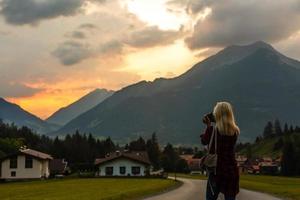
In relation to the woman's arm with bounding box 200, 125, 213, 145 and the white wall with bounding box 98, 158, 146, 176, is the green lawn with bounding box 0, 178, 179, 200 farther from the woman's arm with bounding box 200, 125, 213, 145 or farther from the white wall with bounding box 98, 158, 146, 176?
the white wall with bounding box 98, 158, 146, 176

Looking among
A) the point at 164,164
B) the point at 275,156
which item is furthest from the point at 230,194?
the point at 275,156

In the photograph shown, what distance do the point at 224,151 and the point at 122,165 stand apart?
104 meters

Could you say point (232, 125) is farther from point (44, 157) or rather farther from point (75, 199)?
point (44, 157)

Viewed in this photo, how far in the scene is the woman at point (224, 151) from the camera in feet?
29.9

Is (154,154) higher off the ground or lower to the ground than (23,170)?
higher

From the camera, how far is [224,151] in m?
9.20

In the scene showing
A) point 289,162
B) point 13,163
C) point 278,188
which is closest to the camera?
point 278,188

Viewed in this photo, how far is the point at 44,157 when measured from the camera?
3917 inches

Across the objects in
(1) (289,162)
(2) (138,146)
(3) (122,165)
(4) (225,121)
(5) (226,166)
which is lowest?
(5) (226,166)

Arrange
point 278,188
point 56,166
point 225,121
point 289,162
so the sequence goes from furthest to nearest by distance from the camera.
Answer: point 289,162 → point 56,166 → point 278,188 → point 225,121

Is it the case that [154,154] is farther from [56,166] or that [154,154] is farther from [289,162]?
[56,166]

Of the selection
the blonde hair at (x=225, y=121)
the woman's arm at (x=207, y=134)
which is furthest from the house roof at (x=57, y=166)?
the blonde hair at (x=225, y=121)

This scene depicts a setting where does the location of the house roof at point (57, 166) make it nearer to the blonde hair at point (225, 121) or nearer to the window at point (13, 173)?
the window at point (13, 173)

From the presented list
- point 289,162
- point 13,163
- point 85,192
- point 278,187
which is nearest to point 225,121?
point 85,192
